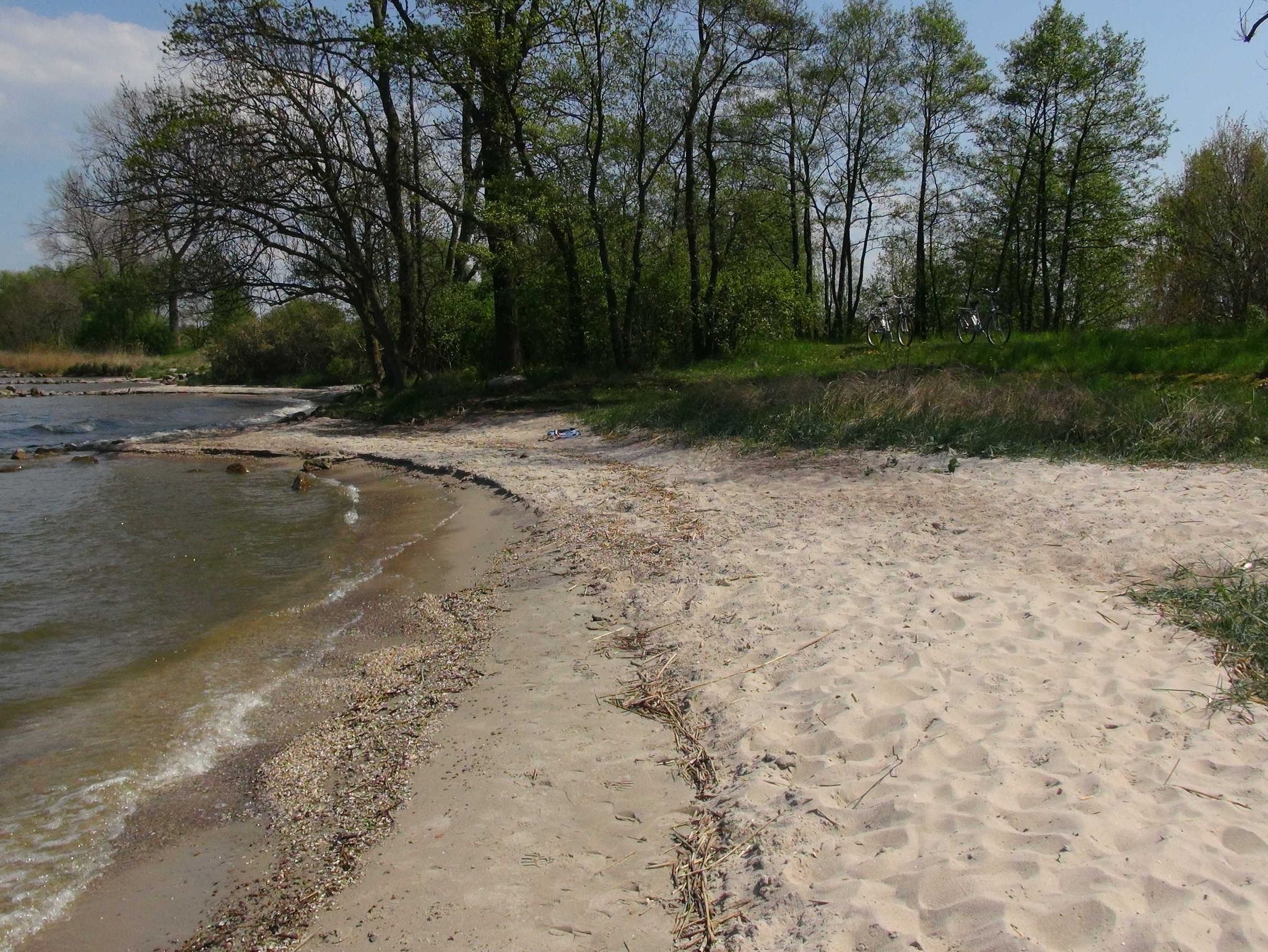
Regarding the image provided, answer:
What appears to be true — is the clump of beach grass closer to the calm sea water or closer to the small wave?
the calm sea water

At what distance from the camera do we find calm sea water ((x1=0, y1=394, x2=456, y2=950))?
12.9 feet

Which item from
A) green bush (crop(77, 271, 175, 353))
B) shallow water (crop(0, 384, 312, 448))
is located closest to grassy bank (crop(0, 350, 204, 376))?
green bush (crop(77, 271, 175, 353))

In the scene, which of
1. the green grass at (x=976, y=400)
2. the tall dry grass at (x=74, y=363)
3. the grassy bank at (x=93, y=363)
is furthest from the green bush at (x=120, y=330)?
the green grass at (x=976, y=400)

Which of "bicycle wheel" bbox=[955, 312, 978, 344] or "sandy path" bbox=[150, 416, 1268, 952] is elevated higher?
"bicycle wheel" bbox=[955, 312, 978, 344]

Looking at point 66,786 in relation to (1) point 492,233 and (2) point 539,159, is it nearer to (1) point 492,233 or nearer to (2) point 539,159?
(1) point 492,233

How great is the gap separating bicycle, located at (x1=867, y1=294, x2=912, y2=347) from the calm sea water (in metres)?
13.9

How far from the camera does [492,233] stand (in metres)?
20.0

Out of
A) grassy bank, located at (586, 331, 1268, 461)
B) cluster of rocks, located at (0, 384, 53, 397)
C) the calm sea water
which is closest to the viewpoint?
the calm sea water

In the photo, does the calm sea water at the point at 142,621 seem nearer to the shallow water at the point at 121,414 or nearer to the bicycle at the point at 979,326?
the shallow water at the point at 121,414

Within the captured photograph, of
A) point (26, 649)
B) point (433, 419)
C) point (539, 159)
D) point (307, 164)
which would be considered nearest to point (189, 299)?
point (307, 164)

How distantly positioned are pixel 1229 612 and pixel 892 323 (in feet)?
61.1

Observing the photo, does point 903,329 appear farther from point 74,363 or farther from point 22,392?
point 74,363

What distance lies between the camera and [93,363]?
45.0 meters

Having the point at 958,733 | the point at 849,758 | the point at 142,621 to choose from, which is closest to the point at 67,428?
the point at 142,621
